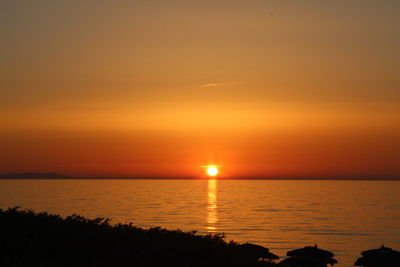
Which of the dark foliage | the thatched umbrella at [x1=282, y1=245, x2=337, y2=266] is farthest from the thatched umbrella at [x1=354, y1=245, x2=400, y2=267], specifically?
the dark foliage

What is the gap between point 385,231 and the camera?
63031mm

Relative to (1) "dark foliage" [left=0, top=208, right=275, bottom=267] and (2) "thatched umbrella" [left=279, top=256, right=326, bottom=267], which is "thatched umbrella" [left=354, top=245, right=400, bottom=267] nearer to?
(2) "thatched umbrella" [left=279, top=256, right=326, bottom=267]

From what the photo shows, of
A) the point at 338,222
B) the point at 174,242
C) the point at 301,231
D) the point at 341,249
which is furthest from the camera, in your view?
the point at 338,222

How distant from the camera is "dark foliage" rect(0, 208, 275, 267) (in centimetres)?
1459

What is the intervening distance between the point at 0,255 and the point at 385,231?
5657 cm

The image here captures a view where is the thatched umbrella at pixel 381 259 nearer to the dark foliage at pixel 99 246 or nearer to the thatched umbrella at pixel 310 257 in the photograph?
the thatched umbrella at pixel 310 257

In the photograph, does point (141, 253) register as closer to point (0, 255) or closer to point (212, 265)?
point (212, 265)

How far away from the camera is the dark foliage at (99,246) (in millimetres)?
14594

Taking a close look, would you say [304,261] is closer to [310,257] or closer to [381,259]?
[310,257]

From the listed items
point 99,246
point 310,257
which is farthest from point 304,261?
point 99,246

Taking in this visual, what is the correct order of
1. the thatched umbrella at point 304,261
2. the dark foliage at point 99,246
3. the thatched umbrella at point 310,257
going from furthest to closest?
the thatched umbrella at point 310,257, the thatched umbrella at point 304,261, the dark foliage at point 99,246

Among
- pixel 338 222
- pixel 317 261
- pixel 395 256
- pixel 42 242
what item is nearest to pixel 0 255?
pixel 42 242

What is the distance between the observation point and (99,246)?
1627 centimetres

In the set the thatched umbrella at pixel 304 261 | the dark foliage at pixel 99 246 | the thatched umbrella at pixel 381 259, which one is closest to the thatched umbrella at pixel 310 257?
the thatched umbrella at pixel 304 261
